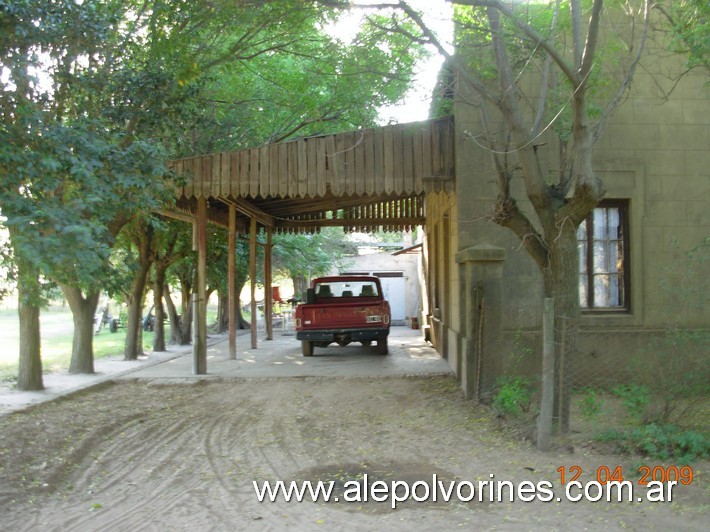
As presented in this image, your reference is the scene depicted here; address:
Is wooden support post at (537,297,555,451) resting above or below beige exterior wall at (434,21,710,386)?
below

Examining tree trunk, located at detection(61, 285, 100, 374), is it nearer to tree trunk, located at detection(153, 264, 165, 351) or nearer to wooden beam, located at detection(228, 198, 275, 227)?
wooden beam, located at detection(228, 198, 275, 227)

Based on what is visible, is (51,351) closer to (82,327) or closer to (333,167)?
(82,327)

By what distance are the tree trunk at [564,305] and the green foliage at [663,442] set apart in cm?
60

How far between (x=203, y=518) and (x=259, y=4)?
20.1 ft

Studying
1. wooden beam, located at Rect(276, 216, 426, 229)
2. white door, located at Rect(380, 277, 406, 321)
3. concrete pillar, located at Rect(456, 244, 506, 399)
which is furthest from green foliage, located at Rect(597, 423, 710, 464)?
white door, located at Rect(380, 277, 406, 321)

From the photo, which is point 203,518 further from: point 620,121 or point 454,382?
point 620,121

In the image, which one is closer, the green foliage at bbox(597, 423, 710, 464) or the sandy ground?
the sandy ground

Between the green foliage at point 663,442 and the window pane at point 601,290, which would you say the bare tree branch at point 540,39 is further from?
the window pane at point 601,290

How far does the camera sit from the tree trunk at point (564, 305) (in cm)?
673

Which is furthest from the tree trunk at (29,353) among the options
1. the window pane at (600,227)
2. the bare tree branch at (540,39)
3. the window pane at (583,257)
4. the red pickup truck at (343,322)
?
the window pane at (600,227)

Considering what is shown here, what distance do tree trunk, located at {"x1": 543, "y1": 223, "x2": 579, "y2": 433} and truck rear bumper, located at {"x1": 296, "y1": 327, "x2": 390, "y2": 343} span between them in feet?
26.1

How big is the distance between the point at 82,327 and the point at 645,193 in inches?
410

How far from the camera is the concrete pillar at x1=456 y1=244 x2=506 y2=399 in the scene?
859 centimetres

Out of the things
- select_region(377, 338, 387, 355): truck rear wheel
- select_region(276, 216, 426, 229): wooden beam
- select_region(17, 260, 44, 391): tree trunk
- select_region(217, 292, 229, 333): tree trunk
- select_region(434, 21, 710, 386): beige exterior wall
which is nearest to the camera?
select_region(434, 21, 710, 386): beige exterior wall
